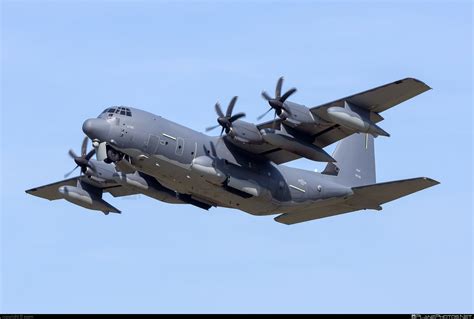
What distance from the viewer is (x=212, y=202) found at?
48562 millimetres

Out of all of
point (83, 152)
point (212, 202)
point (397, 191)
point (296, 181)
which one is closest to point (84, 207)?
point (83, 152)

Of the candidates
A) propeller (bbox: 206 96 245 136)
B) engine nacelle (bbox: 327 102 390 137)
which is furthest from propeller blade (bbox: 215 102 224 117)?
engine nacelle (bbox: 327 102 390 137)

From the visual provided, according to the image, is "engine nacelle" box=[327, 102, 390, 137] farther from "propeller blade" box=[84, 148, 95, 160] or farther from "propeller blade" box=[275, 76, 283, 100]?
"propeller blade" box=[84, 148, 95, 160]

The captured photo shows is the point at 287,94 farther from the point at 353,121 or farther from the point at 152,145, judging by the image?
the point at 152,145

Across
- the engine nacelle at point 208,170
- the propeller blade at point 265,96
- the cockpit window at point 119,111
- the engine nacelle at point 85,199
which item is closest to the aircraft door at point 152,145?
the cockpit window at point 119,111

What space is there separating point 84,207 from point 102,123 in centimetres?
940

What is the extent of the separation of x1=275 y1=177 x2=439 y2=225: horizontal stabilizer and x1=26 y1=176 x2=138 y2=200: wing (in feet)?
30.0

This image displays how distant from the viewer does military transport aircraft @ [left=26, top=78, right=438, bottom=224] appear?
44.9 meters

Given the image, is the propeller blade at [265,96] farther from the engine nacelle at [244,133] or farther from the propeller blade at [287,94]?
the engine nacelle at [244,133]

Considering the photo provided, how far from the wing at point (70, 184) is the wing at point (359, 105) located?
9.57 metres

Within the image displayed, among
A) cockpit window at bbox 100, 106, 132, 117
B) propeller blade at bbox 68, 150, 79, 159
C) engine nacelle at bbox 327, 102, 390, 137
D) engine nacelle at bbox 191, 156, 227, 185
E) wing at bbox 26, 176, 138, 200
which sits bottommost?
engine nacelle at bbox 191, 156, 227, 185

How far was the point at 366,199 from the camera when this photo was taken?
49.3 m

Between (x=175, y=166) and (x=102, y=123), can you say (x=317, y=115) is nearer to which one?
(x=175, y=166)

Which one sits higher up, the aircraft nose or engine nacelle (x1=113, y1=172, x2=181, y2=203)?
the aircraft nose
